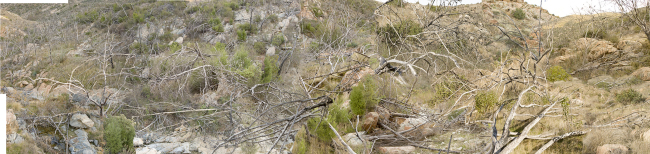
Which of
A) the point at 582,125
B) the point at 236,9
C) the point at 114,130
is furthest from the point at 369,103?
the point at 236,9

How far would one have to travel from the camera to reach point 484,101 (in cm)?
409

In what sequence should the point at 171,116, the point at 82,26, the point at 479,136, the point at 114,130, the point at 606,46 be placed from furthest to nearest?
the point at 82,26 → the point at 606,46 → the point at 171,116 → the point at 114,130 → the point at 479,136

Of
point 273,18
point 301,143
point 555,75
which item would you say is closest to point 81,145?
point 301,143

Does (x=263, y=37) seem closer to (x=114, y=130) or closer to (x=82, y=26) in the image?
(x=114, y=130)

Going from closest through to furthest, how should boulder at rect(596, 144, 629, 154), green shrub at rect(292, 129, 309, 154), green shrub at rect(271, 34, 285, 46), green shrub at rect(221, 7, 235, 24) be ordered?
boulder at rect(596, 144, 629, 154)
green shrub at rect(292, 129, 309, 154)
green shrub at rect(271, 34, 285, 46)
green shrub at rect(221, 7, 235, 24)

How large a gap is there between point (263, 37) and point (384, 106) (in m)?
5.23

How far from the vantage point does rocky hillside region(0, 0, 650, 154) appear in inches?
140

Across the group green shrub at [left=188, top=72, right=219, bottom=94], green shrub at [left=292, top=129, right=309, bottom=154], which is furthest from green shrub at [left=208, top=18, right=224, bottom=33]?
green shrub at [left=292, top=129, right=309, bottom=154]

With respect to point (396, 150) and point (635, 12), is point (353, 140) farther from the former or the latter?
point (635, 12)

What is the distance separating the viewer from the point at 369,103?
4.61m

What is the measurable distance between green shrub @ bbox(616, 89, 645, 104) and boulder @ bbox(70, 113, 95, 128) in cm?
756

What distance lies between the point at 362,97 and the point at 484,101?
151 cm

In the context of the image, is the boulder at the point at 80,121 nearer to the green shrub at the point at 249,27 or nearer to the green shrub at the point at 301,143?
the green shrub at the point at 301,143

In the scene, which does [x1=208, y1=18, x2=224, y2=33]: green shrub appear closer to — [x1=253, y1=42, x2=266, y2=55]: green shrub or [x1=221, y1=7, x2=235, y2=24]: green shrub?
[x1=221, y1=7, x2=235, y2=24]: green shrub
